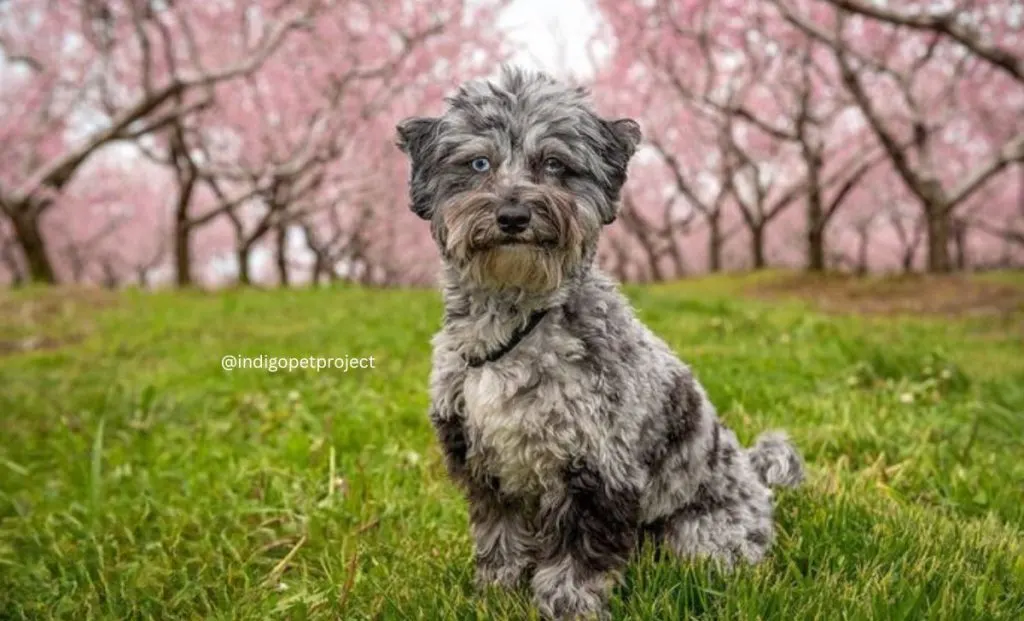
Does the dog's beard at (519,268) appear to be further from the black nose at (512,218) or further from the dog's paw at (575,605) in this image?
the dog's paw at (575,605)

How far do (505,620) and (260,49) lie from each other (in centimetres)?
1835

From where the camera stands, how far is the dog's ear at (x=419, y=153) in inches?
114

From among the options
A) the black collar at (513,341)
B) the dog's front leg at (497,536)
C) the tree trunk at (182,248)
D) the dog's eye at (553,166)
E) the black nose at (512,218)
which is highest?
the tree trunk at (182,248)

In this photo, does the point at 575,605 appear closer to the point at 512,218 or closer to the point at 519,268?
the point at 519,268

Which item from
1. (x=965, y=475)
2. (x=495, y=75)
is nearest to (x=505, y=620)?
(x=495, y=75)

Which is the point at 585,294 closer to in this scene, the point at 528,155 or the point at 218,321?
the point at 528,155

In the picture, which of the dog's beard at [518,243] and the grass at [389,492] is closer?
the dog's beard at [518,243]

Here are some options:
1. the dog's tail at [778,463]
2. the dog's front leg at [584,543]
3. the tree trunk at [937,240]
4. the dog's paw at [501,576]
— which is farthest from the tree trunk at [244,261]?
the dog's front leg at [584,543]

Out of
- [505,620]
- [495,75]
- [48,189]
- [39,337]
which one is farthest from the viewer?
[48,189]

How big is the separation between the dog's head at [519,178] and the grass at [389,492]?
3.83ft

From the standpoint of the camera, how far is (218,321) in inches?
479

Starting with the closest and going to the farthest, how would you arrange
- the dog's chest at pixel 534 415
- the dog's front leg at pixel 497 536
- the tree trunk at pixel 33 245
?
the dog's chest at pixel 534 415
the dog's front leg at pixel 497 536
the tree trunk at pixel 33 245

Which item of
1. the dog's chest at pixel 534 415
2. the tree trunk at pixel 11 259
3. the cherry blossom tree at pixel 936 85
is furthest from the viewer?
the tree trunk at pixel 11 259

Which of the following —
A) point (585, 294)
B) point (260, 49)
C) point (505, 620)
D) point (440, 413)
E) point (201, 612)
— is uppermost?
point (260, 49)
